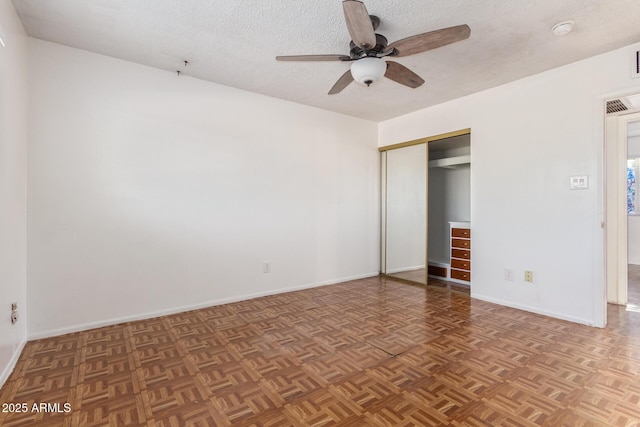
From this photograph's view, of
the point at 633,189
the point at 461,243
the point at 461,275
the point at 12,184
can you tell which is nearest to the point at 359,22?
the point at 12,184

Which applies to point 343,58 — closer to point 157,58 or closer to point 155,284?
point 157,58

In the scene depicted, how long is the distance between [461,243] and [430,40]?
322cm

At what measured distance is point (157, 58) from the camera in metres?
2.92

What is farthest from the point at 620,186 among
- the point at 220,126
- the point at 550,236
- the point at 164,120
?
the point at 164,120

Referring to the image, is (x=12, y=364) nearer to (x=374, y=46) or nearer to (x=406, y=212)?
(x=374, y=46)

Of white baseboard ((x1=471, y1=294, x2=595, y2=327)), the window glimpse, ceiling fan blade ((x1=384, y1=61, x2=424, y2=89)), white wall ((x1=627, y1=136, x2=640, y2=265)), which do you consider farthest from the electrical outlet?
the window glimpse

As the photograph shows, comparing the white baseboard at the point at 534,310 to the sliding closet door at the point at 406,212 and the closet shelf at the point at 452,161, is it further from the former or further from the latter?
the closet shelf at the point at 452,161

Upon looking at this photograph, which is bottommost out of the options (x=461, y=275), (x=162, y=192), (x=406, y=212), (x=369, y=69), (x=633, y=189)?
(x=461, y=275)

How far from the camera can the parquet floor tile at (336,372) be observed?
164 centimetres

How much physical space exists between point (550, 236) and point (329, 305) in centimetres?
240

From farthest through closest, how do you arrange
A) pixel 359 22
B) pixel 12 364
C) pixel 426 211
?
pixel 426 211 → pixel 12 364 → pixel 359 22

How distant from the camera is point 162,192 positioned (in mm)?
3148

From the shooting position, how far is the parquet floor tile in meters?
1.64

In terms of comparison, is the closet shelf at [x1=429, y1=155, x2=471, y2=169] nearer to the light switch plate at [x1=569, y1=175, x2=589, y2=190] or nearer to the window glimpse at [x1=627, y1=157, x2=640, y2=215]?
the light switch plate at [x1=569, y1=175, x2=589, y2=190]
